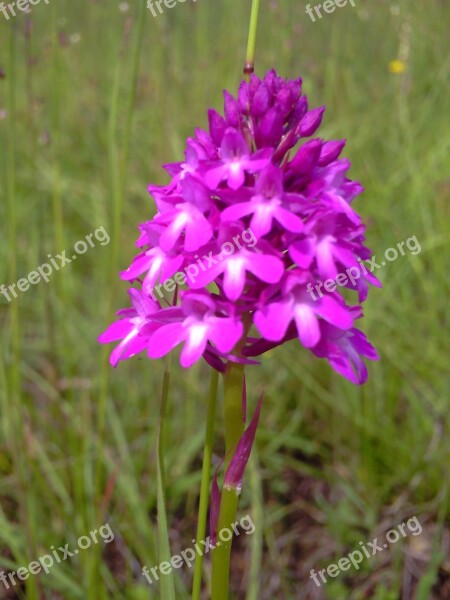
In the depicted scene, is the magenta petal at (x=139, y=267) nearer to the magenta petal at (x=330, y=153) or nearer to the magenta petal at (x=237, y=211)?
the magenta petal at (x=237, y=211)

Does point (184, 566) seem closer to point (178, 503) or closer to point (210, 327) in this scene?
point (178, 503)

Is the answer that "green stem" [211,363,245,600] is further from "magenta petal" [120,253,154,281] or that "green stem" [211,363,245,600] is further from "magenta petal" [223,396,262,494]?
"magenta petal" [120,253,154,281]

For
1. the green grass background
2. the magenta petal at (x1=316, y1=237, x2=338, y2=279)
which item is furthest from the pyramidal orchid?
the green grass background

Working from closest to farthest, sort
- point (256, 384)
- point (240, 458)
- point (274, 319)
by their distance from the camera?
point (274, 319)
point (240, 458)
point (256, 384)

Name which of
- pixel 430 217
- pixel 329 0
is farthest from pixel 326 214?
pixel 329 0

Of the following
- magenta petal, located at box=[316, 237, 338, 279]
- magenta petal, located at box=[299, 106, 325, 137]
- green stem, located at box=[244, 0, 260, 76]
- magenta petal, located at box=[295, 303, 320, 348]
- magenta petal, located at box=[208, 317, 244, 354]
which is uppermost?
green stem, located at box=[244, 0, 260, 76]

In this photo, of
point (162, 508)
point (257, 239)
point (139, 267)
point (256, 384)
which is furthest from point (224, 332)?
point (256, 384)

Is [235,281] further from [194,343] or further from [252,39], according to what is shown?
[252,39]
